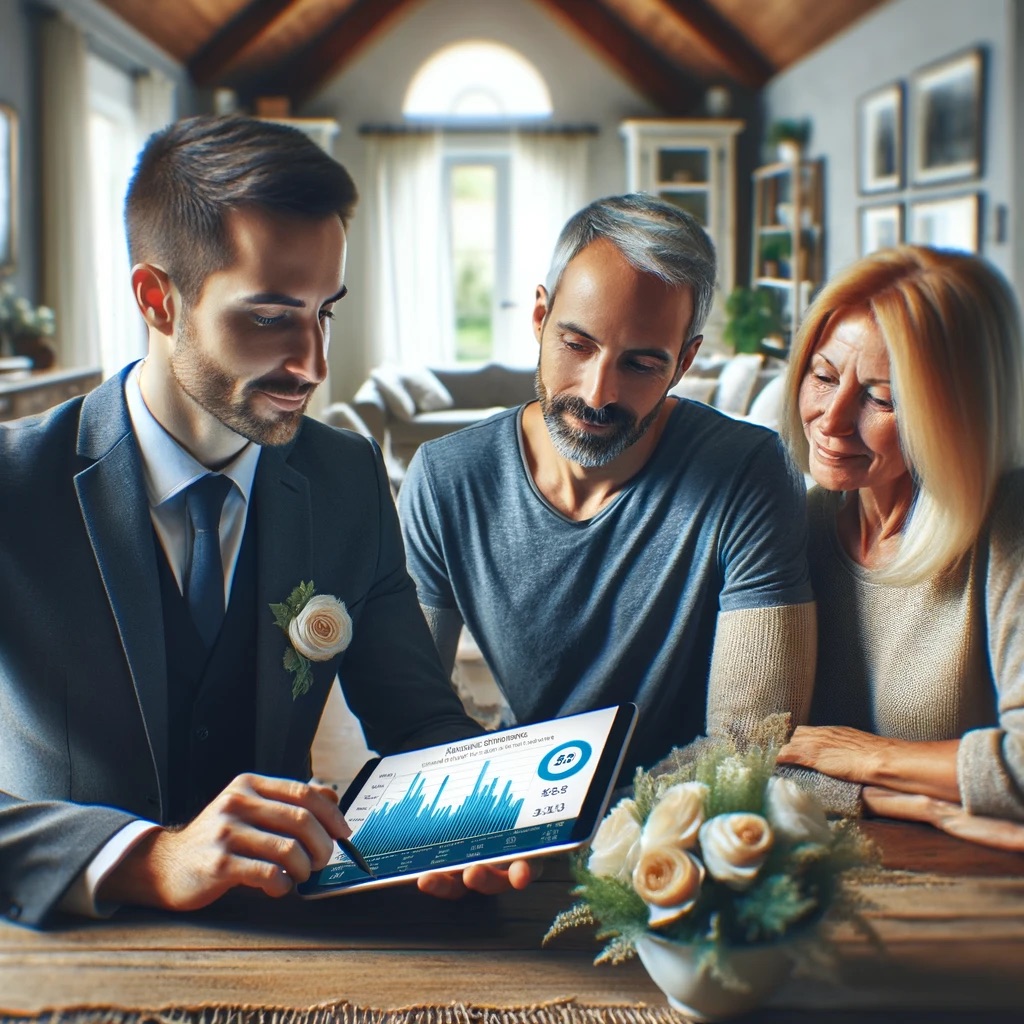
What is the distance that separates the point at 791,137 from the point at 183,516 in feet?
26.7

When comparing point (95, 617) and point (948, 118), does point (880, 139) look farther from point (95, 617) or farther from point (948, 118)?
point (95, 617)

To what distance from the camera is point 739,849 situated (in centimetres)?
87

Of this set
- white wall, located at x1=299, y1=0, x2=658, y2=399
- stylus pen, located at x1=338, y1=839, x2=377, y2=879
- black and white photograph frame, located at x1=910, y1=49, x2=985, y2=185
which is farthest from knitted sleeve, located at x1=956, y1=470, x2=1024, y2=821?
white wall, located at x1=299, y1=0, x2=658, y2=399

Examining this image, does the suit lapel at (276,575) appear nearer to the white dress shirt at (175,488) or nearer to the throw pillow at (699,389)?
the white dress shirt at (175,488)

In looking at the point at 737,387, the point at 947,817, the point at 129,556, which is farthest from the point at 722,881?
the point at 737,387

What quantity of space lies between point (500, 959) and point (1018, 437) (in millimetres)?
930

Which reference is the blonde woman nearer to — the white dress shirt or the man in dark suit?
the man in dark suit

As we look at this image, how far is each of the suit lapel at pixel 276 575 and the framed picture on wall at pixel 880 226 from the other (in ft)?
19.6

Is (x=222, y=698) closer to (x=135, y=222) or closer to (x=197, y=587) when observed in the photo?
(x=197, y=587)

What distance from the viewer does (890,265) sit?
4.86ft

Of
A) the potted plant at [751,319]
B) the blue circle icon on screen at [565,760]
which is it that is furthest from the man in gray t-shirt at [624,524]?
the potted plant at [751,319]

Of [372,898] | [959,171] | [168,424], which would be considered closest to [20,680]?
[168,424]

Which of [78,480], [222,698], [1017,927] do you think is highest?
[78,480]

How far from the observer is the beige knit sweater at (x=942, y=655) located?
4.30 ft
